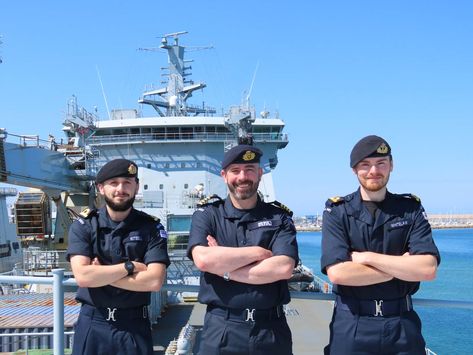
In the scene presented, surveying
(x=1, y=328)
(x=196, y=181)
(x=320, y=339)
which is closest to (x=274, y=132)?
(x=196, y=181)

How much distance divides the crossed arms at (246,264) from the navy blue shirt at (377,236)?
0.27 metres

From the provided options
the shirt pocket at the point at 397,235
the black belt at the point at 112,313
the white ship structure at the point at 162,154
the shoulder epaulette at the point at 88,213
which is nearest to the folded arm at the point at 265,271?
the shirt pocket at the point at 397,235

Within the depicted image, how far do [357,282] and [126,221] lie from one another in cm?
157

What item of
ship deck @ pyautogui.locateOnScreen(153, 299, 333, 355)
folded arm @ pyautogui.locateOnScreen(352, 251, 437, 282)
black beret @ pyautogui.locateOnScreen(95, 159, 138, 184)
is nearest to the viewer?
folded arm @ pyautogui.locateOnScreen(352, 251, 437, 282)

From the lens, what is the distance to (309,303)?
20.5 metres

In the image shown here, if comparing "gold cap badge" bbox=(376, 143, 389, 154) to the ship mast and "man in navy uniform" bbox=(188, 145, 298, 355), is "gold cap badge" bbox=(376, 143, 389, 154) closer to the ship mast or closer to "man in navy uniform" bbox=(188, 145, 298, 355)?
"man in navy uniform" bbox=(188, 145, 298, 355)

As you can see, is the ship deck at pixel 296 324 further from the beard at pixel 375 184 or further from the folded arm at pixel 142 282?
the beard at pixel 375 184

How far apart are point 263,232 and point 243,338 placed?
0.67 meters

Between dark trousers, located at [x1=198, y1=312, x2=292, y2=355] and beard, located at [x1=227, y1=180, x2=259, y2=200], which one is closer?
dark trousers, located at [x1=198, y1=312, x2=292, y2=355]

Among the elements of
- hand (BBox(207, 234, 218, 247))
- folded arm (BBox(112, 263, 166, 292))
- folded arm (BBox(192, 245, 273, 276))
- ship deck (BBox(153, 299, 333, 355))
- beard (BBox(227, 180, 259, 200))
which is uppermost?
beard (BBox(227, 180, 259, 200))

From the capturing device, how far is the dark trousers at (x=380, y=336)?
303 centimetres

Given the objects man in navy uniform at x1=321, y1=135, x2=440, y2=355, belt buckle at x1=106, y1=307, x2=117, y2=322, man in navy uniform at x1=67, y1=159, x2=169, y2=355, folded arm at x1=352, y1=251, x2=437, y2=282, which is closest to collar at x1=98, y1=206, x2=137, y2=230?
man in navy uniform at x1=67, y1=159, x2=169, y2=355

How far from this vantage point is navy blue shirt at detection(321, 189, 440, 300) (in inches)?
122

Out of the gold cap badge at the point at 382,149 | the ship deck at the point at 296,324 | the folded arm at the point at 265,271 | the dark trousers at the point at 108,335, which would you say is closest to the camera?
the folded arm at the point at 265,271
